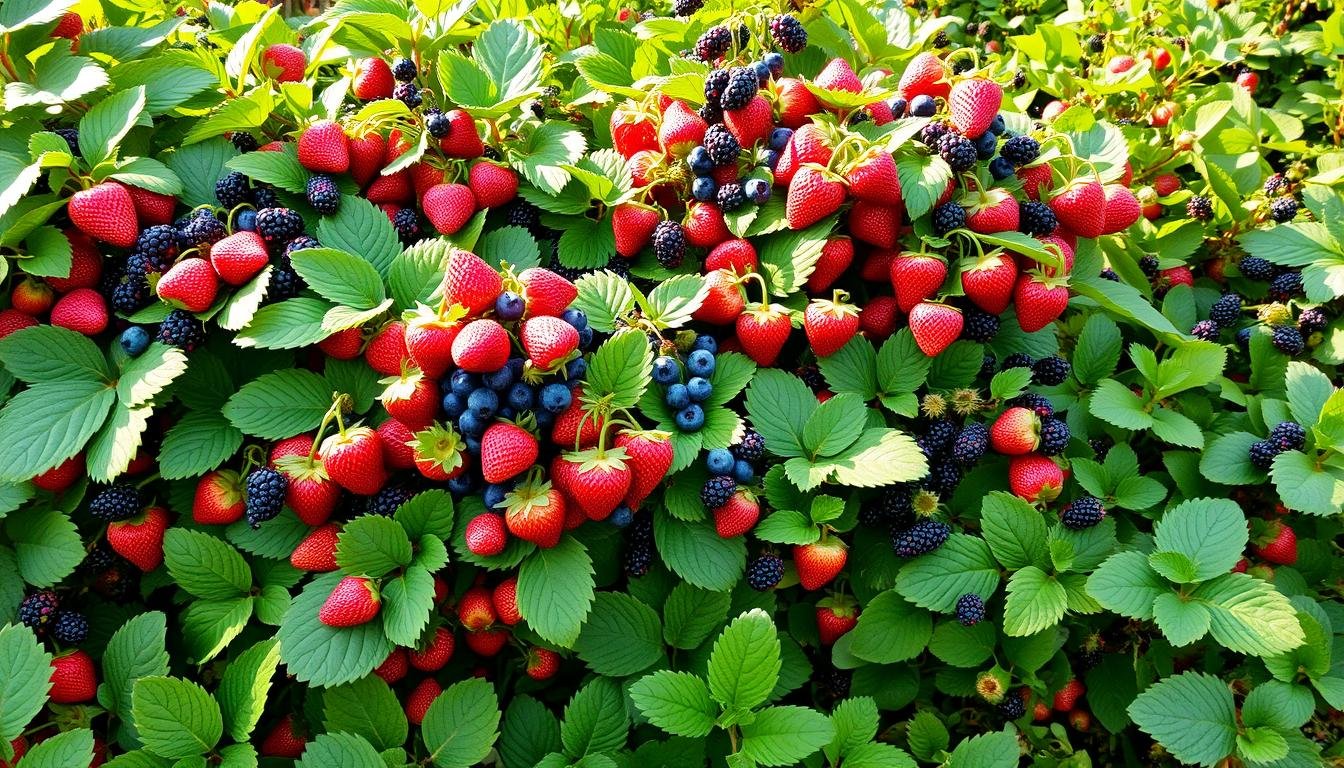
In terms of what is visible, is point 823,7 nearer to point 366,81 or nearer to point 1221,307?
point 366,81

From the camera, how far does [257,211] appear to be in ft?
5.33

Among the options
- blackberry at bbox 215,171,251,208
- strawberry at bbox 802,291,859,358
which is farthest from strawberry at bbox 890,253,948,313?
blackberry at bbox 215,171,251,208

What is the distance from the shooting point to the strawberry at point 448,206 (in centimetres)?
166

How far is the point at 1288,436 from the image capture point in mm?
1740

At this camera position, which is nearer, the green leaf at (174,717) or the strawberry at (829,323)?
the green leaf at (174,717)

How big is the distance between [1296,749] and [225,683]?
2.13 m

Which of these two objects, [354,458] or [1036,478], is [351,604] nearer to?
[354,458]

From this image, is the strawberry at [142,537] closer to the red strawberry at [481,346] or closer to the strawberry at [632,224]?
the red strawberry at [481,346]

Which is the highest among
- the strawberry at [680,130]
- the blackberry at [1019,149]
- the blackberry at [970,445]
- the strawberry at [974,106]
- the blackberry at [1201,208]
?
the strawberry at [974,106]

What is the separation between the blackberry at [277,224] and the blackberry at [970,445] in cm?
149

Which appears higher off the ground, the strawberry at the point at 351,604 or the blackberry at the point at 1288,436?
the strawberry at the point at 351,604

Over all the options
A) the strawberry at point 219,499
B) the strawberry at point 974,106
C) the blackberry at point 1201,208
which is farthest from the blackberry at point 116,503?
the blackberry at point 1201,208

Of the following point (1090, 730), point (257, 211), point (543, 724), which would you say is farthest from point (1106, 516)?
point (257, 211)

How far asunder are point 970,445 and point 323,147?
1551mm
